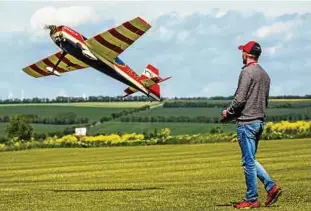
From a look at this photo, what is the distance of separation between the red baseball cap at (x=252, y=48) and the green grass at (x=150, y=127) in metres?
68.8

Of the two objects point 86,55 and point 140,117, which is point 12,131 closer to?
point 140,117

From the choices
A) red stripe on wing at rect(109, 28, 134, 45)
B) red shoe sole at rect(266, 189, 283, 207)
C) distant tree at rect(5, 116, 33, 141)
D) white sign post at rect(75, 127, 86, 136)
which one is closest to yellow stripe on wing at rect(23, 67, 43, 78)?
red stripe on wing at rect(109, 28, 134, 45)

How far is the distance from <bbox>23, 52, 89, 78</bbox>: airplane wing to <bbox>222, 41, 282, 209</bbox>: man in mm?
16442

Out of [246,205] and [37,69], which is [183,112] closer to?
[37,69]

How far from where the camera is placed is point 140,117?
4053 inches

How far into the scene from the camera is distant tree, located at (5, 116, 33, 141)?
101 meters

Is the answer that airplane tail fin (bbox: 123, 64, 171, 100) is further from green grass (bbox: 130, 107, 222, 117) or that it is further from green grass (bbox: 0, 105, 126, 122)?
green grass (bbox: 0, 105, 126, 122)

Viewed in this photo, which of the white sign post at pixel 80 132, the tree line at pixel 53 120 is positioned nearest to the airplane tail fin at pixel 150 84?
the white sign post at pixel 80 132

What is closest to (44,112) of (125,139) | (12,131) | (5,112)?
(5,112)

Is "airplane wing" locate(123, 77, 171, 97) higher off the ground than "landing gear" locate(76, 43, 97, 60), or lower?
lower

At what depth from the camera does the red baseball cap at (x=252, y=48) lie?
13.1 metres

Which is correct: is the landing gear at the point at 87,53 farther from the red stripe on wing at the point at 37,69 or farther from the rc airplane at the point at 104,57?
the red stripe on wing at the point at 37,69

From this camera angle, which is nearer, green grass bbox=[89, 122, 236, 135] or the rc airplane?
the rc airplane

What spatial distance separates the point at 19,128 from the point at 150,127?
1914 cm
